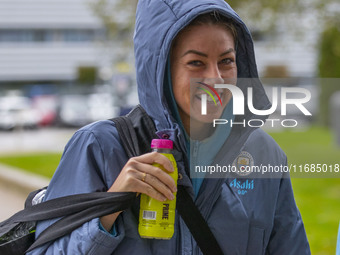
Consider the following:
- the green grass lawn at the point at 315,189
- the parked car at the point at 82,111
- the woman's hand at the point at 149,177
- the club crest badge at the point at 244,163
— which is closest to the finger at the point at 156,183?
the woman's hand at the point at 149,177

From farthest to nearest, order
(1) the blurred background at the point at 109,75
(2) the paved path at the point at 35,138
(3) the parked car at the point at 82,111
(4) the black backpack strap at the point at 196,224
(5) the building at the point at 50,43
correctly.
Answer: (5) the building at the point at 50,43
(3) the parked car at the point at 82,111
(2) the paved path at the point at 35,138
(1) the blurred background at the point at 109,75
(4) the black backpack strap at the point at 196,224

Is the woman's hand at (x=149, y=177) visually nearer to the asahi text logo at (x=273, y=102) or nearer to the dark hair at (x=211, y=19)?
the asahi text logo at (x=273, y=102)

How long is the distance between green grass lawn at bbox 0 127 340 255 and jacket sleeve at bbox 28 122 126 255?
2.36 ft

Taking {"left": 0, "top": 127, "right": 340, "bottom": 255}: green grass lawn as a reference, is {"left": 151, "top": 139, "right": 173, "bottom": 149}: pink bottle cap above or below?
below

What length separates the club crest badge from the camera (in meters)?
2.04

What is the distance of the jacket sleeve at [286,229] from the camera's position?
2.03 m

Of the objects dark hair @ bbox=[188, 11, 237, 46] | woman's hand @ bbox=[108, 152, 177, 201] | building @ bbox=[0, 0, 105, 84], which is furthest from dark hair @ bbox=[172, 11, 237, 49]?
building @ bbox=[0, 0, 105, 84]

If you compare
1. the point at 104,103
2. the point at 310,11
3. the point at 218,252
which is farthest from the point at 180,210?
the point at 104,103

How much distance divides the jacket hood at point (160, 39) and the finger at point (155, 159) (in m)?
0.20

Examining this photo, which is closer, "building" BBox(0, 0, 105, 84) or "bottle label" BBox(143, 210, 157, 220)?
"bottle label" BBox(143, 210, 157, 220)

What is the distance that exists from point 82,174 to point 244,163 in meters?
0.60

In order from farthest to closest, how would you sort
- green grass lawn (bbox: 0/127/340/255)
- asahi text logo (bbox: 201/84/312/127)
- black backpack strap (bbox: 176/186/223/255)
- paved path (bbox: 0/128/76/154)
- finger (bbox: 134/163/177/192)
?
paved path (bbox: 0/128/76/154)
green grass lawn (bbox: 0/127/340/255)
asahi text logo (bbox: 201/84/312/127)
black backpack strap (bbox: 176/186/223/255)
finger (bbox: 134/163/177/192)

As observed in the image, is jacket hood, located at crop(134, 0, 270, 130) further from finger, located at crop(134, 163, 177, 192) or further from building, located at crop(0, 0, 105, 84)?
building, located at crop(0, 0, 105, 84)

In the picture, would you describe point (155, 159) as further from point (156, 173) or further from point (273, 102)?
point (273, 102)
